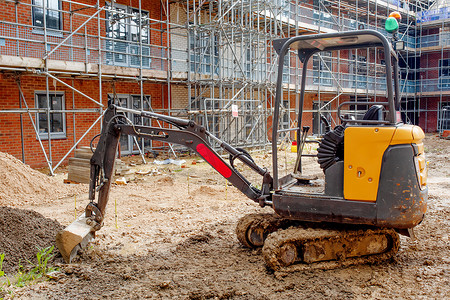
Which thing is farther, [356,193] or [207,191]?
[207,191]

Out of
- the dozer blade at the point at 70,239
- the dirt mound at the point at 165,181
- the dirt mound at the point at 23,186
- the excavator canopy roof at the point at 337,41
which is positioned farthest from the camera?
the dirt mound at the point at 165,181

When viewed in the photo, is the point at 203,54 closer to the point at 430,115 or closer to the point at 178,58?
the point at 178,58

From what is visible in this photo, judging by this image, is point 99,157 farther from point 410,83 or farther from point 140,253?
point 410,83

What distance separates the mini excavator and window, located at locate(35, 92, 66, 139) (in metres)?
8.83

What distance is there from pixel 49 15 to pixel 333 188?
39.2 feet

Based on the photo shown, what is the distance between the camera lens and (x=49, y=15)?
1352 cm

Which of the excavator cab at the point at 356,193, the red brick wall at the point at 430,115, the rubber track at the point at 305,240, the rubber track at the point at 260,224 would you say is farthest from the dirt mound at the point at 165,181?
the red brick wall at the point at 430,115

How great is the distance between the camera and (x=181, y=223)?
7367 millimetres

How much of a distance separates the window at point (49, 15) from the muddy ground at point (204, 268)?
24.1ft

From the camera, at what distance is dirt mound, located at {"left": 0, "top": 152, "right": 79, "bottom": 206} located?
8.88 metres

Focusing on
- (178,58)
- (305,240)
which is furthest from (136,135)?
(178,58)

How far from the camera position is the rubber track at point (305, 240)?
4.84 m

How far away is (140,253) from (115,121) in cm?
183

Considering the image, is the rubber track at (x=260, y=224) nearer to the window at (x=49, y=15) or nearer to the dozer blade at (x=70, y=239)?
the dozer blade at (x=70, y=239)
